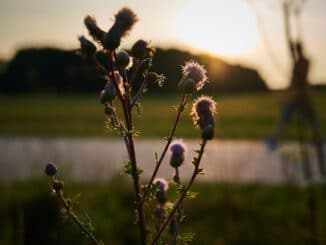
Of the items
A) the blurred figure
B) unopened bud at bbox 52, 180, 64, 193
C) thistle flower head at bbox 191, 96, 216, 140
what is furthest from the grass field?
unopened bud at bbox 52, 180, 64, 193

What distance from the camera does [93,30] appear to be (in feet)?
7.07

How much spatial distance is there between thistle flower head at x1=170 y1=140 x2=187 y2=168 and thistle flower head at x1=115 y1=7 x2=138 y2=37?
60 centimetres

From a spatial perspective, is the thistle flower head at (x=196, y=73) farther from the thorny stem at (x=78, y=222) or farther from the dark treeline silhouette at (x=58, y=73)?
the dark treeline silhouette at (x=58, y=73)

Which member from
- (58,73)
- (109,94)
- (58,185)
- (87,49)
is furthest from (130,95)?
(58,73)

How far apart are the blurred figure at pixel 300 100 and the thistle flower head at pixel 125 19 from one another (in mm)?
2990

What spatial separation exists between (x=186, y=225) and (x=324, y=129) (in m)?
17.7

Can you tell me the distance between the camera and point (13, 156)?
46.5 ft

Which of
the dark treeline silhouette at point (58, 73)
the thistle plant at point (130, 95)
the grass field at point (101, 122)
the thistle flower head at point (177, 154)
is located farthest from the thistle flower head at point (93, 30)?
the dark treeline silhouette at point (58, 73)

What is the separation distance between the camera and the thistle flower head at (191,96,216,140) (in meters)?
2.23

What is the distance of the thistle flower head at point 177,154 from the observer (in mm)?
2514

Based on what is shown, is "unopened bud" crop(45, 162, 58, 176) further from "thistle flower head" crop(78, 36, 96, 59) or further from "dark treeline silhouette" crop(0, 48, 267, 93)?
"dark treeline silhouette" crop(0, 48, 267, 93)

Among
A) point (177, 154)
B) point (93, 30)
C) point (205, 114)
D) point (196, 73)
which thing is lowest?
point (177, 154)

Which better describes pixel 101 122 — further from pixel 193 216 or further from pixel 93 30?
pixel 93 30

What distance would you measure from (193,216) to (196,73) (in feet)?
17.7
